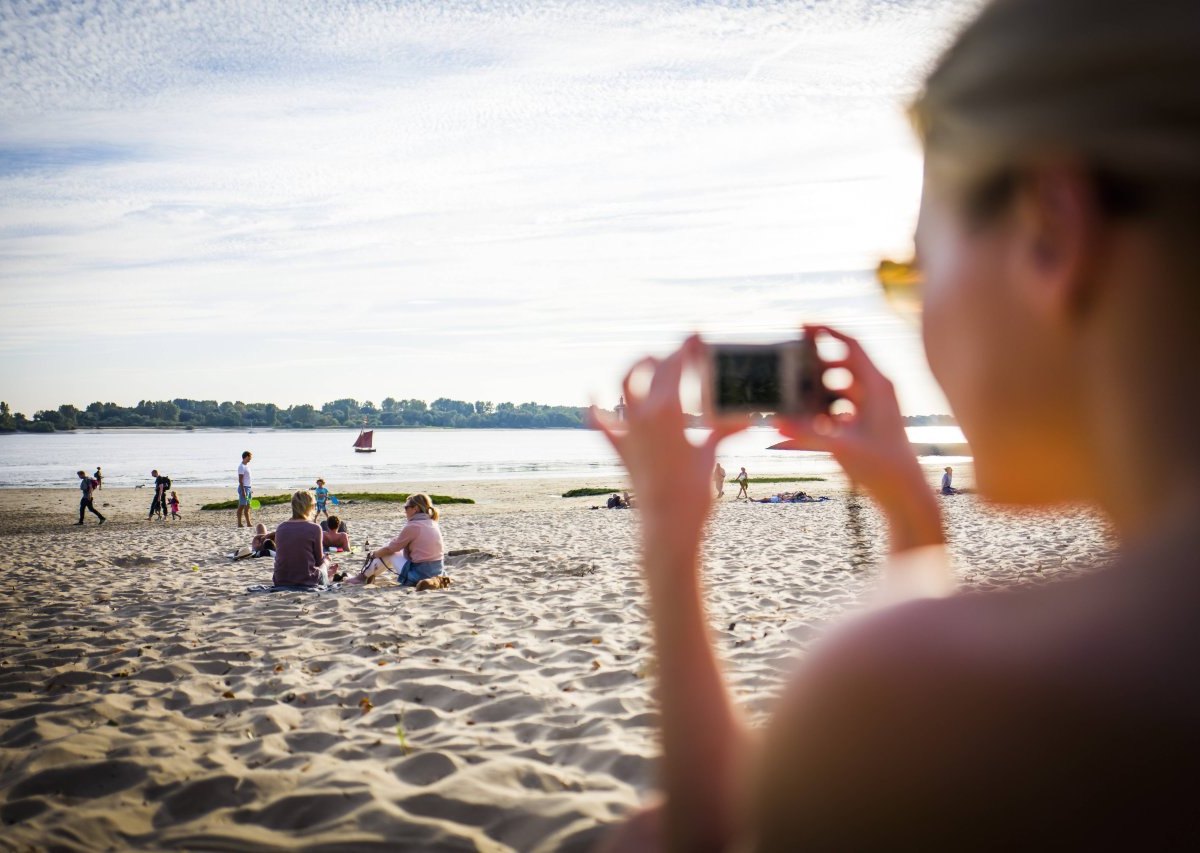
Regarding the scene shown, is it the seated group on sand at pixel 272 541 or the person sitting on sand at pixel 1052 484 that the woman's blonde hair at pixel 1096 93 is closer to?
the person sitting on sand at pixel 1052 484

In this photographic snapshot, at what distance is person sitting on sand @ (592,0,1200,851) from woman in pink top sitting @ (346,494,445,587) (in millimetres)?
10289

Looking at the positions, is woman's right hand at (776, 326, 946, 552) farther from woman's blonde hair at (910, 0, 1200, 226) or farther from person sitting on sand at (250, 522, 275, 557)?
person sitting on sand at (250, 522, 275, 557)

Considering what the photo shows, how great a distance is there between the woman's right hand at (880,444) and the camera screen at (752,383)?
0.06 m

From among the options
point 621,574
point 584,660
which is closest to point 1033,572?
point 621,574

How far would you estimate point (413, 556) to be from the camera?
1083cm

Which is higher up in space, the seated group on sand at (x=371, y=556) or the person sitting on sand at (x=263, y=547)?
the seated group on sand at (x=371, y=556)

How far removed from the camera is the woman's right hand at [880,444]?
4.56ft

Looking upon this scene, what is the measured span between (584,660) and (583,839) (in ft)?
9.62

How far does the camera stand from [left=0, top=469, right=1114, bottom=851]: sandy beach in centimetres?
373

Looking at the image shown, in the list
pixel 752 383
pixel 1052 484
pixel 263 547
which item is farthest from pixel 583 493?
pixel 1052 484

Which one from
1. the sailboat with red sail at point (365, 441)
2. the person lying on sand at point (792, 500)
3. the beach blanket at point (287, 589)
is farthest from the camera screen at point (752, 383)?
the sailboat with red sail at point (365, 441)

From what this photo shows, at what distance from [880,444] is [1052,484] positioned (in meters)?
0.62

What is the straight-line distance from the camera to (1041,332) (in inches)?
29.5

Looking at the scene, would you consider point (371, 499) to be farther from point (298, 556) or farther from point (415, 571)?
point (415, 571)
